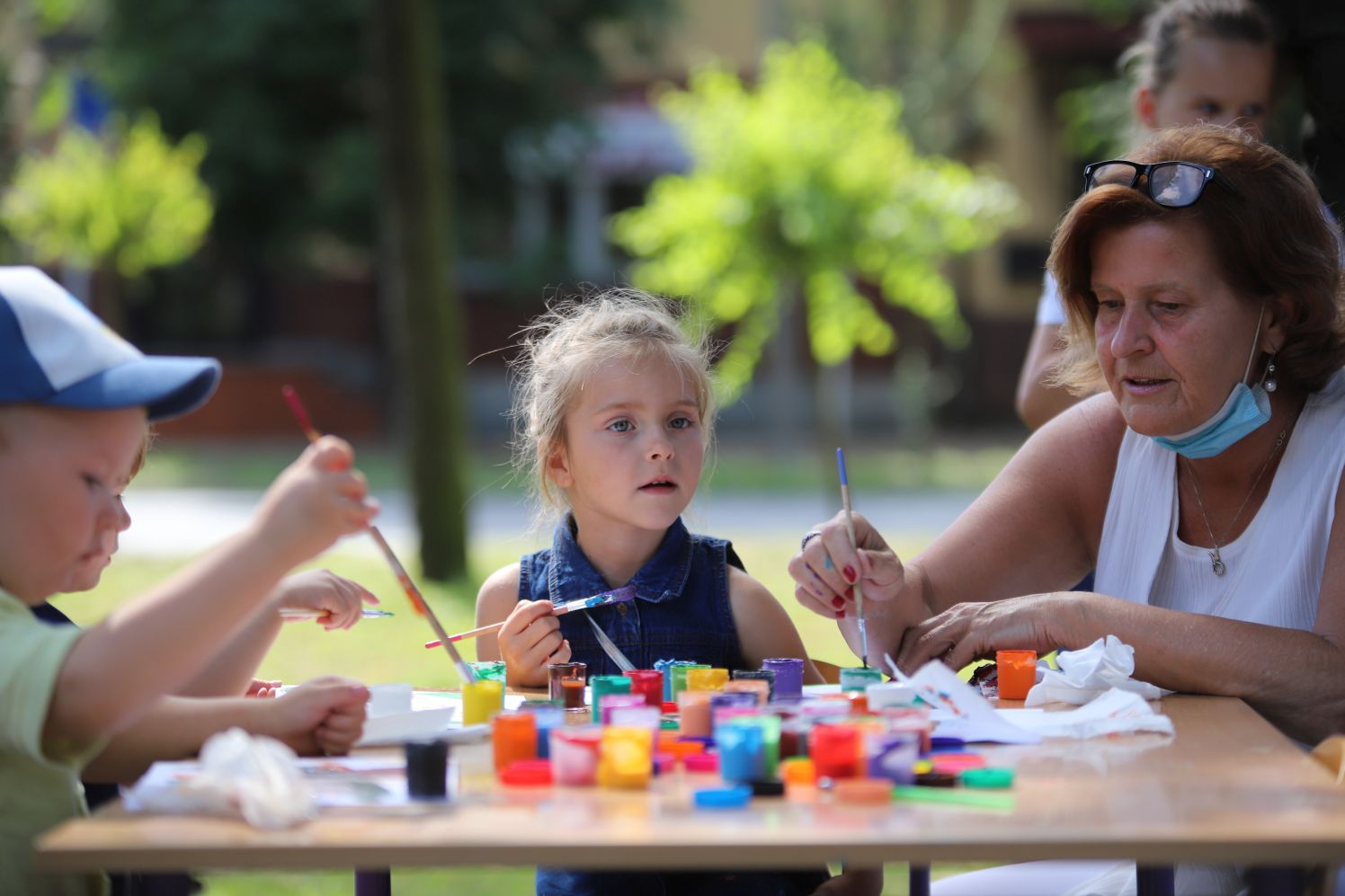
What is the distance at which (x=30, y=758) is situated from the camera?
1.87 metres

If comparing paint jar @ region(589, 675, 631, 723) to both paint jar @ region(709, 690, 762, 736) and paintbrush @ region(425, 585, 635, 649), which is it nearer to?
paint jar @ region(709, 690, 762, 736)

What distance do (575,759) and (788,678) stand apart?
556 mm

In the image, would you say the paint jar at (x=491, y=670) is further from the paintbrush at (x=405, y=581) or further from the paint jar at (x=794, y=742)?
the paint jar at (x=794, y=742)

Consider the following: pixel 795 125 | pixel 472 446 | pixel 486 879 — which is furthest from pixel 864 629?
pixel 472 446

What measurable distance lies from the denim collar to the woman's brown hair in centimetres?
95

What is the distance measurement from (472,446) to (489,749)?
1709 cm

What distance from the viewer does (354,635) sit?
783 centimetres

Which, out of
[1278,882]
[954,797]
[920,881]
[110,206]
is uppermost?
[110,206]

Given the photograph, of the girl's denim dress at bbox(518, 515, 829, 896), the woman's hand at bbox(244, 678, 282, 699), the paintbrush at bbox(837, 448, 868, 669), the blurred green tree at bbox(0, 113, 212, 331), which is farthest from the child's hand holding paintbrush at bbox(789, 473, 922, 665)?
the blurred green tree at bbox(0, 113, 212, 331)

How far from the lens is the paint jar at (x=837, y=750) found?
1843mm

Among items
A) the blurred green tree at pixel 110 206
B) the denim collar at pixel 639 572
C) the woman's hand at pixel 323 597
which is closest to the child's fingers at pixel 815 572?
the denim collar at pixel 639 572

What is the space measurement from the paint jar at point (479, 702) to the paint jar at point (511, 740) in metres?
0.28

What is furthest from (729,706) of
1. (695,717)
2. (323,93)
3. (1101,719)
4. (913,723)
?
(323,93)

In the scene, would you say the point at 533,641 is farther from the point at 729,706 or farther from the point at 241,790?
the point at 241,790
